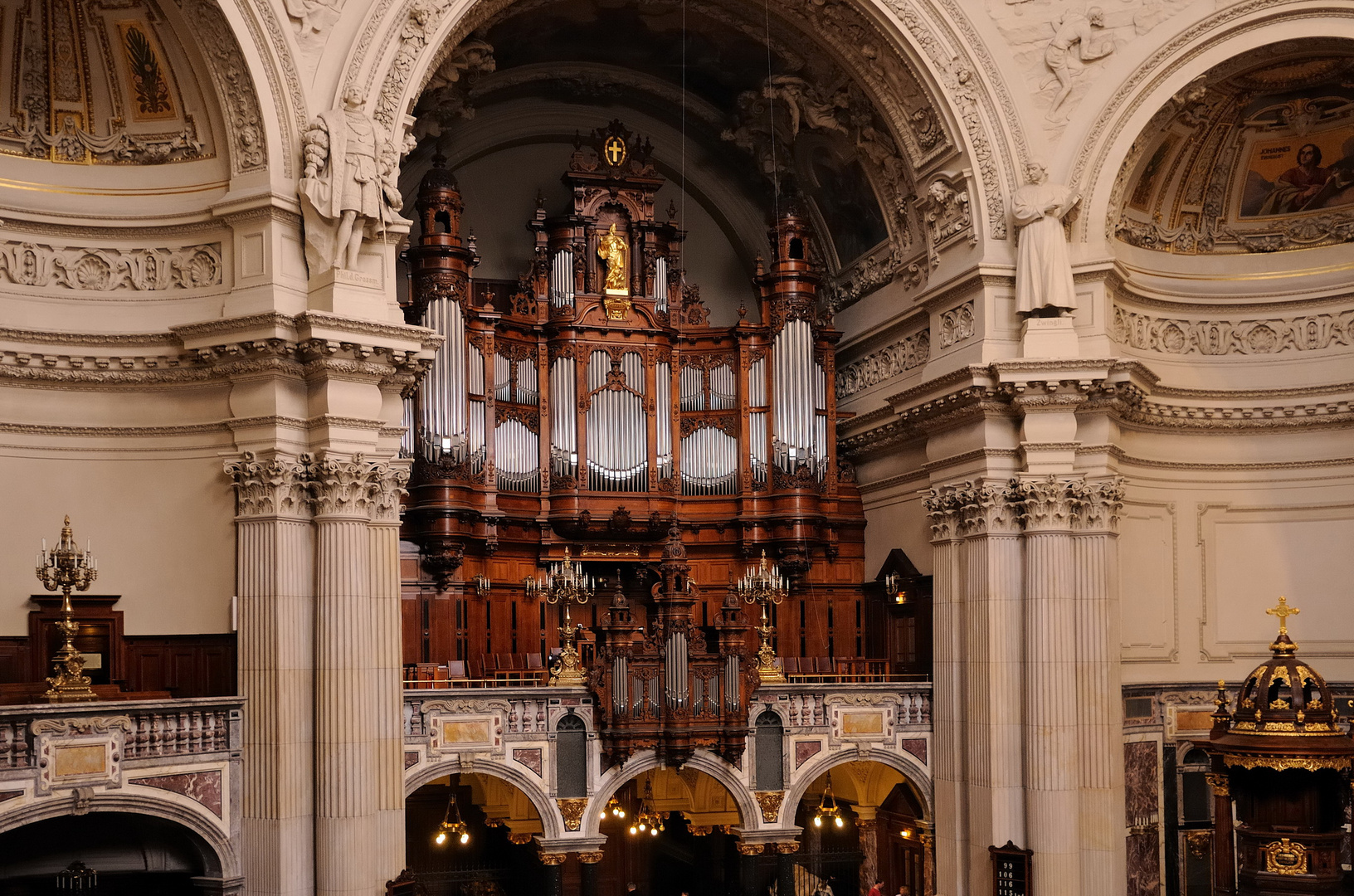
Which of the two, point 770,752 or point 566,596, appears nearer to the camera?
point 770,752

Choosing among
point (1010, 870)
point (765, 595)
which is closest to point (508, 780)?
point (765, 595)

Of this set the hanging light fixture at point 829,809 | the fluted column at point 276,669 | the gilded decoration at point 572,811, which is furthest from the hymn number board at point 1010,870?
the fluted column at point 276,669

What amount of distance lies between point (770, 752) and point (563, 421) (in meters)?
7.10

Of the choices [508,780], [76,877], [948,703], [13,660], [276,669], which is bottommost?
[76,877]

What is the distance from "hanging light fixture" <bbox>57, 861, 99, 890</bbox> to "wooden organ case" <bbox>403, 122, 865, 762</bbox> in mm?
6783

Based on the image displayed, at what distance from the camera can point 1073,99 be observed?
2512cm

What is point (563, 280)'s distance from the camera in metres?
28.0

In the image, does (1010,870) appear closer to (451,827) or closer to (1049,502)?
(1049,502)

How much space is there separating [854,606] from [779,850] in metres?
5.92

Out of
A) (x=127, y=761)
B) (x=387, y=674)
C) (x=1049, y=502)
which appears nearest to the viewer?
(x=127, y=761)

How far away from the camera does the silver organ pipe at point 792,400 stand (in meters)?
28.4

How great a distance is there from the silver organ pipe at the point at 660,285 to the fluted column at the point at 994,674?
7.08m

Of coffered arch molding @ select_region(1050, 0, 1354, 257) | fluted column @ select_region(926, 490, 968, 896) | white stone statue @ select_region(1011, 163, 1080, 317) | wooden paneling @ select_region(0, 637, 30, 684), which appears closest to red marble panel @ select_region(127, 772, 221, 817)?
wooden paneling @ select_region(0, 637, 30, 684)

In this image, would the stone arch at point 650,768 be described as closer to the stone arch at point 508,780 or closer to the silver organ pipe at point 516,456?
the stone arch at point 508,780
